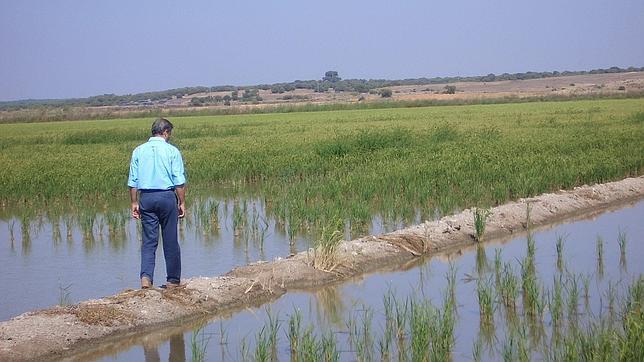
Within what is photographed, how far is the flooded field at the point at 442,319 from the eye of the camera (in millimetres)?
5793

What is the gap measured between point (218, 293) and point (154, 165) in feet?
4.04

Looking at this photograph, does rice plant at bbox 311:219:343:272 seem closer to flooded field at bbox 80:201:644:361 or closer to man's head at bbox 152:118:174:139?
flooded field at bbox 80:201:644:361

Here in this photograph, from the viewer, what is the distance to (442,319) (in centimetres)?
646

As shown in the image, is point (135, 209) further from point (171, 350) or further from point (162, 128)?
point (171, 350)

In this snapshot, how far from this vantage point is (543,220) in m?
12.0

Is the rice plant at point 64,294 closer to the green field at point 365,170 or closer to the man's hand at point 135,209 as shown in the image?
the man's hand at point 135,209

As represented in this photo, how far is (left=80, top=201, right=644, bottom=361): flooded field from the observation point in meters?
5.79

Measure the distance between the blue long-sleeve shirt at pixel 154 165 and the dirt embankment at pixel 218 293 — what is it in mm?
897

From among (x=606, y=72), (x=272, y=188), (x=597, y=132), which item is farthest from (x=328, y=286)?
(x=606, y=72)

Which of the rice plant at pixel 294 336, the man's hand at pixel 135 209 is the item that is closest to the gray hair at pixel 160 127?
the man's hand at pixel 135 209

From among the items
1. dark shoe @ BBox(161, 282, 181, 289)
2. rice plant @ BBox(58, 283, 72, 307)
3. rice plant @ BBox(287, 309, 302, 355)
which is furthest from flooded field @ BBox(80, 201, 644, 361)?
rice plant @ BBox(58, 283, 72, 307)

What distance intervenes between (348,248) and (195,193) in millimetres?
6427

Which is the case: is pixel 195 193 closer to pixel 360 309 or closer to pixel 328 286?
pixel 328 286

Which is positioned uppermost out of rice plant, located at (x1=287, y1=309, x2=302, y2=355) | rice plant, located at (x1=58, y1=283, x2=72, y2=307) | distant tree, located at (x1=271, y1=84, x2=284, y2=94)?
rice plant, located at (x1=287, y1=309, x2=302, y2=355)
